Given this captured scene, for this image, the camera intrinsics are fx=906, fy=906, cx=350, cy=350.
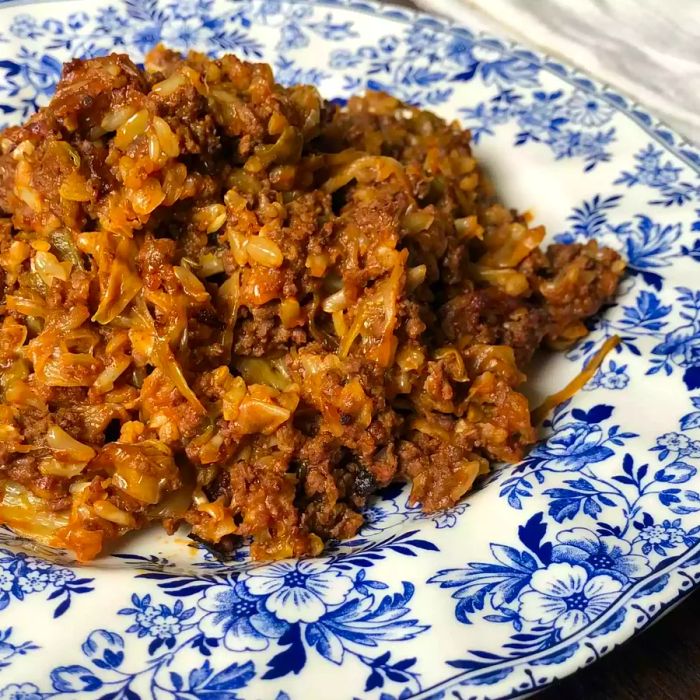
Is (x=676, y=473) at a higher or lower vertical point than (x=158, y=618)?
higher

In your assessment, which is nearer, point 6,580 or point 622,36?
point 6,580

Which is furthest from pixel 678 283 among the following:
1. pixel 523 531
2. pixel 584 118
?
pixel 523 531

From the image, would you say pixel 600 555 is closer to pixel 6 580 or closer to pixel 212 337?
pixel 212 337

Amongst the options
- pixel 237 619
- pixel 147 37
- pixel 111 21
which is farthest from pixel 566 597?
pixel 111 21

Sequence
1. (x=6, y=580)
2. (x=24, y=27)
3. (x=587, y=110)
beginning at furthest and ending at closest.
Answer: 1. (x=24, y=27)
2. (x=587, y=110)
3. (x=6, y=580)

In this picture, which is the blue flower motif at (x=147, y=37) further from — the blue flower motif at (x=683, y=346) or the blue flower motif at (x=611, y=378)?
the blue flower motif at (x=683, y=346)

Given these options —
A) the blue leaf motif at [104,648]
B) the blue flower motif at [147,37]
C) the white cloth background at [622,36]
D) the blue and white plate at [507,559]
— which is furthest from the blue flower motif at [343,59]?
the blue leaf motif at [104,648]
